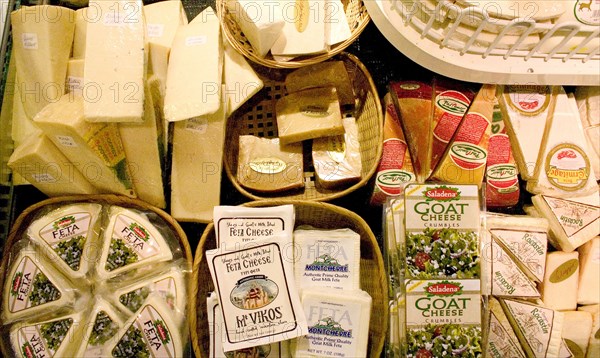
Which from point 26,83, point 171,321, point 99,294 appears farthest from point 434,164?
point 26,83

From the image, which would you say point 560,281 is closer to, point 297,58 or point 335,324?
point 335,324

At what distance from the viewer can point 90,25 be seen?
153cm

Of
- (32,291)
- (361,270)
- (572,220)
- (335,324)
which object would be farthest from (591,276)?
(32,291)

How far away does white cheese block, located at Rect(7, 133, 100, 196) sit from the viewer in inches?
59.6

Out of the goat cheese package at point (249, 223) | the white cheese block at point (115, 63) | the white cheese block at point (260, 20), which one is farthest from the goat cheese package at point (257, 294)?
the white cheese block at point (260, 20)

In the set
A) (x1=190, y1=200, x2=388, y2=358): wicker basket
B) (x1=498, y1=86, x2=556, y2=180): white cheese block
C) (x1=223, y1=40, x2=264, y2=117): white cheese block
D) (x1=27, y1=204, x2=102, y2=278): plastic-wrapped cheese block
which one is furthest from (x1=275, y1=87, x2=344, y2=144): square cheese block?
(x1=27, y1=204, x2=102, y2=278): plastic-wrapped cheese block

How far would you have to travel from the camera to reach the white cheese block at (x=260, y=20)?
4.95ft

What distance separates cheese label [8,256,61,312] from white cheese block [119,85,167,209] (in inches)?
15.5

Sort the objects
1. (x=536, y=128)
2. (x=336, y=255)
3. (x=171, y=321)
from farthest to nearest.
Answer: (x=536, y=128), (x=336, y=255), (x=171, y=321)

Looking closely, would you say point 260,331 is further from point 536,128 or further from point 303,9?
point 536,128

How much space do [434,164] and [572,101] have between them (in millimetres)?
591

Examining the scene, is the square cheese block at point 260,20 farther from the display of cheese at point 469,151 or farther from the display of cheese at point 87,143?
the display of cheese at point 469,151

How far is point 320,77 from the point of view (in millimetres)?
1726

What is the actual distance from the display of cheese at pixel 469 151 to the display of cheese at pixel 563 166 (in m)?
0.22
